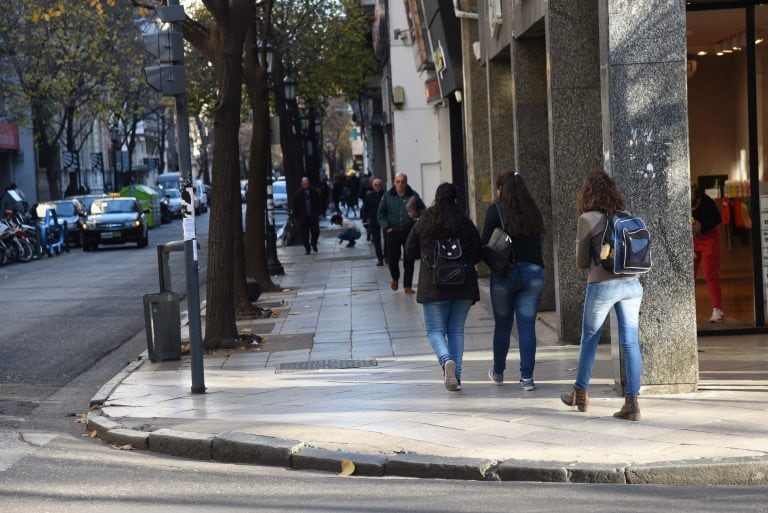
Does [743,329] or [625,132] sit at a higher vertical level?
[625,132]

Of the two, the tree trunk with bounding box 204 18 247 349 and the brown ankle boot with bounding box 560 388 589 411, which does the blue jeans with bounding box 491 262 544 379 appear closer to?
the brown ankle boot with bounding box 560 388 589 411

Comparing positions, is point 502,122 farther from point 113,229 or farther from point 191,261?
point 113,229

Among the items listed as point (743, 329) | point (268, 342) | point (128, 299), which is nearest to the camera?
point (743, 329)

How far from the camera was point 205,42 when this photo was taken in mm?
16375

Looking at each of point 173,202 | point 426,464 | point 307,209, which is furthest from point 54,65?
point 426,464

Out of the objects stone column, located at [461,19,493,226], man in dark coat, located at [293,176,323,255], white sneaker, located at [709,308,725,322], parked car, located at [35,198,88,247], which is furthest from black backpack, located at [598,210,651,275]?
parked car, located at [35,198,88,247]

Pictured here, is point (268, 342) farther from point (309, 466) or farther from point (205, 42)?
point (309, 466)

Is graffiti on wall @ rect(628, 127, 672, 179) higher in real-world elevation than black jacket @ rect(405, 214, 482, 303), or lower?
higher

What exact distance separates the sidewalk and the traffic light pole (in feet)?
1.43

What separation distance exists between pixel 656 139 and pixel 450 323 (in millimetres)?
2348

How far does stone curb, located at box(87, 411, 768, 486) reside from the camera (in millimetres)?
7672

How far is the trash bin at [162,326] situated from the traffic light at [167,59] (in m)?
3.15

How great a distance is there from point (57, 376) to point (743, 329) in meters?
7.12

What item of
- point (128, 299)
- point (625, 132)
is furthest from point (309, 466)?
point (128, 299)
